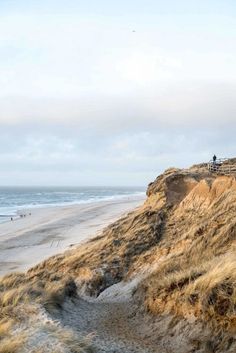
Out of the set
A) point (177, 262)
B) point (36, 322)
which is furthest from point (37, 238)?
point (36, 322)

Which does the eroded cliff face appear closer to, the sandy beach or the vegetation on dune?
the vegetation on dune

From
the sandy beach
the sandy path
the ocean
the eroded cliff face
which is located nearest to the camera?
the eroded cliff face

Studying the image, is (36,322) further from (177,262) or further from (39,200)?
(39,200)

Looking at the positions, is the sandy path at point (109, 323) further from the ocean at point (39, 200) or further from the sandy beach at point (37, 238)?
the ocean at point (39, 200)

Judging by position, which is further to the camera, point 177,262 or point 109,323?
point 177,262

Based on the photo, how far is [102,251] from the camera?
21.1m

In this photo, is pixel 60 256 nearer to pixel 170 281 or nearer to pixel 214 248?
pixel 214 248

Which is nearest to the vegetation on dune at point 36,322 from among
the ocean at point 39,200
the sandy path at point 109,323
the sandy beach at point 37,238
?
the sandy path at point 109,323

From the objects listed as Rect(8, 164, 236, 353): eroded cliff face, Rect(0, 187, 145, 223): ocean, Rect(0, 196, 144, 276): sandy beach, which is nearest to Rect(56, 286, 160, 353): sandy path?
Rect(8, 164, 236, 353): eroded cliff face

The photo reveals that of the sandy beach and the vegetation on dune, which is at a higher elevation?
the vegetation on dune

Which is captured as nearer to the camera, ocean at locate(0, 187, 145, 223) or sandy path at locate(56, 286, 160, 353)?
sandy path at locate(56, 286, 160, 353)

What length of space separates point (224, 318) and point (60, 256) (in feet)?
46.7

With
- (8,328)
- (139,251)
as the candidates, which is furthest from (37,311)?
(139,251)

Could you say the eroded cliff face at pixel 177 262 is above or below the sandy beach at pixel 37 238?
above
